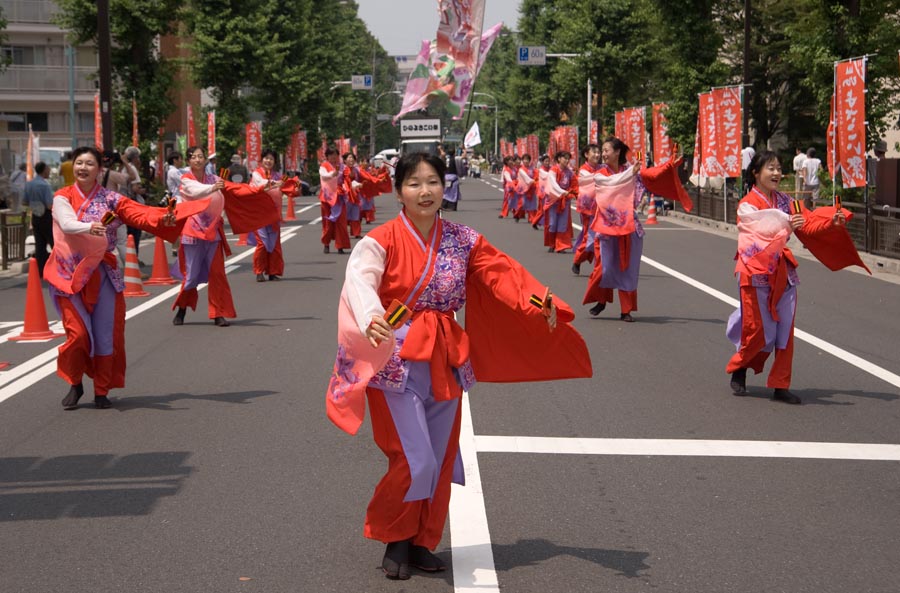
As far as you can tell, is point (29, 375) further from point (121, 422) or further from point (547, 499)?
point (547, 499)

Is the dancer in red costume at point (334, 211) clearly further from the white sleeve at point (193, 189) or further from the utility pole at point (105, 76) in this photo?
the white sleeve at point (193, 189)

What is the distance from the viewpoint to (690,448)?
6.88 m

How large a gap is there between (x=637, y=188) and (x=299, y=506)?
7705 millimetres

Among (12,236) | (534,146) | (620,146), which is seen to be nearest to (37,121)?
(534,146)

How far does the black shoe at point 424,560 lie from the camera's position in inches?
187

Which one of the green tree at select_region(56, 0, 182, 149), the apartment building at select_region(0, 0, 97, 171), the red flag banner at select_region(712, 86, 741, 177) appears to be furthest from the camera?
the apartment building at select_region(0, 0, 97, 171)

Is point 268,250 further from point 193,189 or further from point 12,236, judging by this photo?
point 193,189

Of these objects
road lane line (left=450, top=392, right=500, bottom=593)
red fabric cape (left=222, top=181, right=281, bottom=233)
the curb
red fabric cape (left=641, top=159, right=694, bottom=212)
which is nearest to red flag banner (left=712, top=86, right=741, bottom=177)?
the curb

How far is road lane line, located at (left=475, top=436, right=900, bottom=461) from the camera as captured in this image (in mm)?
6750

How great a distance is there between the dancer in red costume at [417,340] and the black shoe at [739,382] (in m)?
3.79

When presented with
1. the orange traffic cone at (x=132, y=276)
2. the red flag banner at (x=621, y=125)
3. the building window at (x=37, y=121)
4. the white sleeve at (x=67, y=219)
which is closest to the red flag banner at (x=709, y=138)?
the red flag banner at (x=621, y=125)

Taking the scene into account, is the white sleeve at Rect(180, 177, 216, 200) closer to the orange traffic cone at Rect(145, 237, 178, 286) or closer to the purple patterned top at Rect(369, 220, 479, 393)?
the orange traffic cone at Rect(145, 237, 178, 286)

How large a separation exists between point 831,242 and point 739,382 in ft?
3.77

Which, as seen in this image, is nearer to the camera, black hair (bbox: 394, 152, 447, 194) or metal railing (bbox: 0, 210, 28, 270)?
black hair (bbox: 394, 152, 447, 194)
